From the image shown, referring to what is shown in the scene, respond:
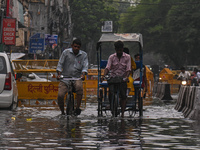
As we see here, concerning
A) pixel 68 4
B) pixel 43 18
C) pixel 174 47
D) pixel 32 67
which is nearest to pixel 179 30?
pixel 174 47

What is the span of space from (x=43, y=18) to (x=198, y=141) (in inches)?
1833

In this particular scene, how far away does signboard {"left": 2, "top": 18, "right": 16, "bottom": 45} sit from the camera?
3528cm

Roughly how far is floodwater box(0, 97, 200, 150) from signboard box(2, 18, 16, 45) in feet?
76.5

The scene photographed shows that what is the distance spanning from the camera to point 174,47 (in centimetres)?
7438

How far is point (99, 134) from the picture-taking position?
30.7 ft

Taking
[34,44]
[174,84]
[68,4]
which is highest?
[68,4]

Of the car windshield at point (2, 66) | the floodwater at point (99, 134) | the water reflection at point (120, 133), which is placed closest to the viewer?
the floodwater at point (99, 134)

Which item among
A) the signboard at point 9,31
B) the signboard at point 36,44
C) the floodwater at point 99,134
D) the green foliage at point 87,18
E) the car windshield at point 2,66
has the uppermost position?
the green foliage at point 87,18

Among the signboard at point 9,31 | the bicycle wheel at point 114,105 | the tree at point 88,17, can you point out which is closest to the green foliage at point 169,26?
the tree at point 88,17

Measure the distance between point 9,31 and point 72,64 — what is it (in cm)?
2349

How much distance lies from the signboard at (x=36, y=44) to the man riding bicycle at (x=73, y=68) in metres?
28.6

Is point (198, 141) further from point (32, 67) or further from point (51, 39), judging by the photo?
point (51, 39)

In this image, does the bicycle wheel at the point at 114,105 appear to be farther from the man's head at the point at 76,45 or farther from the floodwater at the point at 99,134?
the man's head at the point at 76,45

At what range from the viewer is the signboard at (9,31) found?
35.3m
